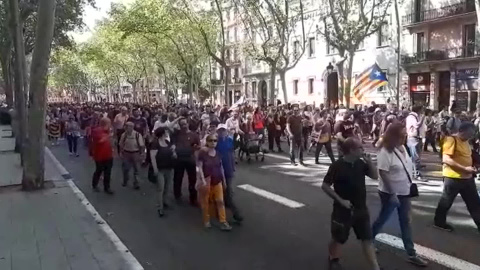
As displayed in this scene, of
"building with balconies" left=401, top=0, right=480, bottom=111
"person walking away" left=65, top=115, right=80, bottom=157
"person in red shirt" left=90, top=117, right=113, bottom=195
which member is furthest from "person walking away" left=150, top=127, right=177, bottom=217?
"building with balconies" left=401, top=0, right=480, bottom=111

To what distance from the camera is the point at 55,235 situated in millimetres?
6977

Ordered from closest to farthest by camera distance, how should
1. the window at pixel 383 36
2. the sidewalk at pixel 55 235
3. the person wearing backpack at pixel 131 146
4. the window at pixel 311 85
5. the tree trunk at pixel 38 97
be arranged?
the sidewalk at pixel 55 235 < the tree trunk at pixel 38 97 < the person wearing backpack at pixel 131 146 < the window at pixel 383 36 < the window at pixel 311 85

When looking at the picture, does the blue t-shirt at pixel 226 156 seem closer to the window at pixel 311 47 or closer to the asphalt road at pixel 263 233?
the asphalt road at pixel 263 233

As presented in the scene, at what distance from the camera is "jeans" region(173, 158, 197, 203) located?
899 centimetres

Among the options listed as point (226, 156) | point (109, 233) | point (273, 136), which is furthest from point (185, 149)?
point (273, 136)

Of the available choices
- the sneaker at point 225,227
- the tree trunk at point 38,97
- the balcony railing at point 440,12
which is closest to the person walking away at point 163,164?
the sneaker at point 225,227

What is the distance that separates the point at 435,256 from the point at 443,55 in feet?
90.8

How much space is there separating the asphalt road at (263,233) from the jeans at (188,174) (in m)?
0.28

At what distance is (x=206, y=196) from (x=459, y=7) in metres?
27.4

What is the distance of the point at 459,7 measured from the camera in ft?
97.2

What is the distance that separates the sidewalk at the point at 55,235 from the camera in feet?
19.1

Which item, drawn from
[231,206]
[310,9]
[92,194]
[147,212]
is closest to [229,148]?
[231,206]

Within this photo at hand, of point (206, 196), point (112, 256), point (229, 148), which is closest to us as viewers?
point (112, 256)

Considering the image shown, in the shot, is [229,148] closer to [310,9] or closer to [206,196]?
Answer: [206,196]
